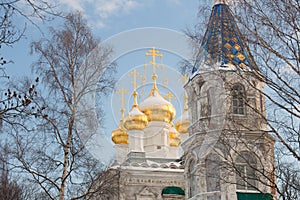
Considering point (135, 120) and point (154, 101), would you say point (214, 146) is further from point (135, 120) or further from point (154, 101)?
point (154, 101)

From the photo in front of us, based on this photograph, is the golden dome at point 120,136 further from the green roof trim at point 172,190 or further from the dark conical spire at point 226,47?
the dark conical spire at point 226,47

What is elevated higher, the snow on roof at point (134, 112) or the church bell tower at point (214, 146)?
the snow on roof at point (134, 112)

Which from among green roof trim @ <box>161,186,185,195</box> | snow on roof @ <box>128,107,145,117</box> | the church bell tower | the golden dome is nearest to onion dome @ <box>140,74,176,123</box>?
snow on roof @ <box>128,107,145,117</box>

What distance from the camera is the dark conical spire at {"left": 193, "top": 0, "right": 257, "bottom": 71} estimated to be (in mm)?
9633

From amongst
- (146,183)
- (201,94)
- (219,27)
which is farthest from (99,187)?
(146,183)

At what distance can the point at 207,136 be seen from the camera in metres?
18.2

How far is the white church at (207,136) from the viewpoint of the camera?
1027cm

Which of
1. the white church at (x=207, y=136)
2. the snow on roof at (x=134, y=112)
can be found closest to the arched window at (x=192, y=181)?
the white church at (x=207, y=136)

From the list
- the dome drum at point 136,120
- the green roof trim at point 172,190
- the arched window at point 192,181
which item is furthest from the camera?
the dome drum at point 136,120

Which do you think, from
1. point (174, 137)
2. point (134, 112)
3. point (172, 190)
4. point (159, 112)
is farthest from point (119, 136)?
point (172, 190)

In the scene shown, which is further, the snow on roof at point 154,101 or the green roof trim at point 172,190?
the snow on roof at point 154,101

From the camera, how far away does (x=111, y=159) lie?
507 inches

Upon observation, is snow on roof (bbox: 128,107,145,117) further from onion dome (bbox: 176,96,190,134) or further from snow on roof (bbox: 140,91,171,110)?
onion dome (bbox: 176,96,190,134)

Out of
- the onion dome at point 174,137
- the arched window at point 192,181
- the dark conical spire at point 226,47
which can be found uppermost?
the onion dome at point 174,137
